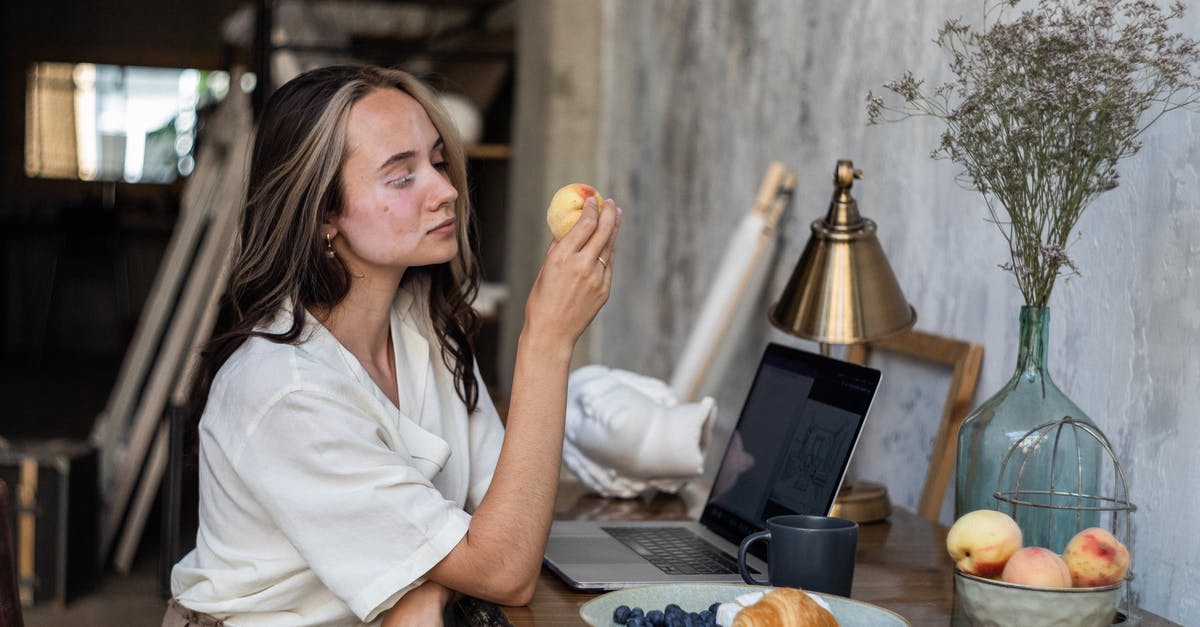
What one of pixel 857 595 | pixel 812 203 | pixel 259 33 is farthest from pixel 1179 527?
pixel 259 33

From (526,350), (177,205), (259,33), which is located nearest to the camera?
(526,350)

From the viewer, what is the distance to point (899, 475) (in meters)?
2.23

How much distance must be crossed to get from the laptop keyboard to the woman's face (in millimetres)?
467

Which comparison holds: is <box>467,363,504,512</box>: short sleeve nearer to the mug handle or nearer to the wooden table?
the wooden table

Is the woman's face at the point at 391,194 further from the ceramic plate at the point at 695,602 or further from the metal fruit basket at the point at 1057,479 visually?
the metal fruit basket at the point at 1057,479

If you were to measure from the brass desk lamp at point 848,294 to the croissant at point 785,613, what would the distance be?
27.5 inches

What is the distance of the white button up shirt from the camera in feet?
4.93

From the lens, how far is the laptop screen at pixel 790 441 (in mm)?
1663

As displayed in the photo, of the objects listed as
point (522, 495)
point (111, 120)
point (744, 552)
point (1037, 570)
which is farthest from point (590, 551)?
point (111, 120)

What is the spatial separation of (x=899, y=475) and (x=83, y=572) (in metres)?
2.97

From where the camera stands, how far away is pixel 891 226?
228cm

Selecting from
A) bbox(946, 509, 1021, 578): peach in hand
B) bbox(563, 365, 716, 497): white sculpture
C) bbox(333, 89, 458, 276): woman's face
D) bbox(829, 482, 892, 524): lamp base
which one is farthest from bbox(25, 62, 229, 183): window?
bbox(946, 509, 1021, 578): peach in hand

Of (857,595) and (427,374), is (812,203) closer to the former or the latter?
(427,374)

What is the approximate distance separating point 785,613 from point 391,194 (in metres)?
0.81
